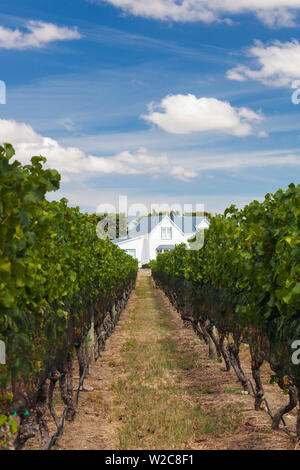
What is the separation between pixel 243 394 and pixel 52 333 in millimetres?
4304

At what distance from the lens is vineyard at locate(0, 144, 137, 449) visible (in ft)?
11.8

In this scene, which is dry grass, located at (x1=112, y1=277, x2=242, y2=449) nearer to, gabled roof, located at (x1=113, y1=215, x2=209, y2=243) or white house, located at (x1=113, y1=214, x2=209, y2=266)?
white house, located at (x1=113, y1=214, x2=209, y2=266)

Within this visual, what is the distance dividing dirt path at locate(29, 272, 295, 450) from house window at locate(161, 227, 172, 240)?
154 ft

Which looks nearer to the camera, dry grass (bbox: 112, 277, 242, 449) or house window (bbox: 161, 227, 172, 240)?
dry grass (bbox: 112, 277, 242, 449)

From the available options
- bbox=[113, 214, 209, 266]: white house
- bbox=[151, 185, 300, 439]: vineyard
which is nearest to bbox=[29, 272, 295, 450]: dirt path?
bbox=[151, 185, 300, 439]: vineyard

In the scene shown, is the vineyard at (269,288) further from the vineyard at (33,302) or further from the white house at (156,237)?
the white house at (156,237)

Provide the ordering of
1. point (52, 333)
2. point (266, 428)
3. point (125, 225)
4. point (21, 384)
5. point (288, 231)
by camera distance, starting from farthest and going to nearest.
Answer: point (125, 225) → point (266, 428) → point (52, 333) → point (288, 231) → point (21, 384)

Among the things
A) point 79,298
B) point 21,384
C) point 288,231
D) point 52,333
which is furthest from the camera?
point 79,298

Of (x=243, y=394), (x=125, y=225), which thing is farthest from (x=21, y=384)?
(x=125, y=225)

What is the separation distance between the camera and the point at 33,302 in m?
5.06

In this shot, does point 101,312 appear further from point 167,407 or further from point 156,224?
point 156,224

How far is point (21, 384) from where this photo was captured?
4.51 meters

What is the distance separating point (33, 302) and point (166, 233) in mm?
55620
